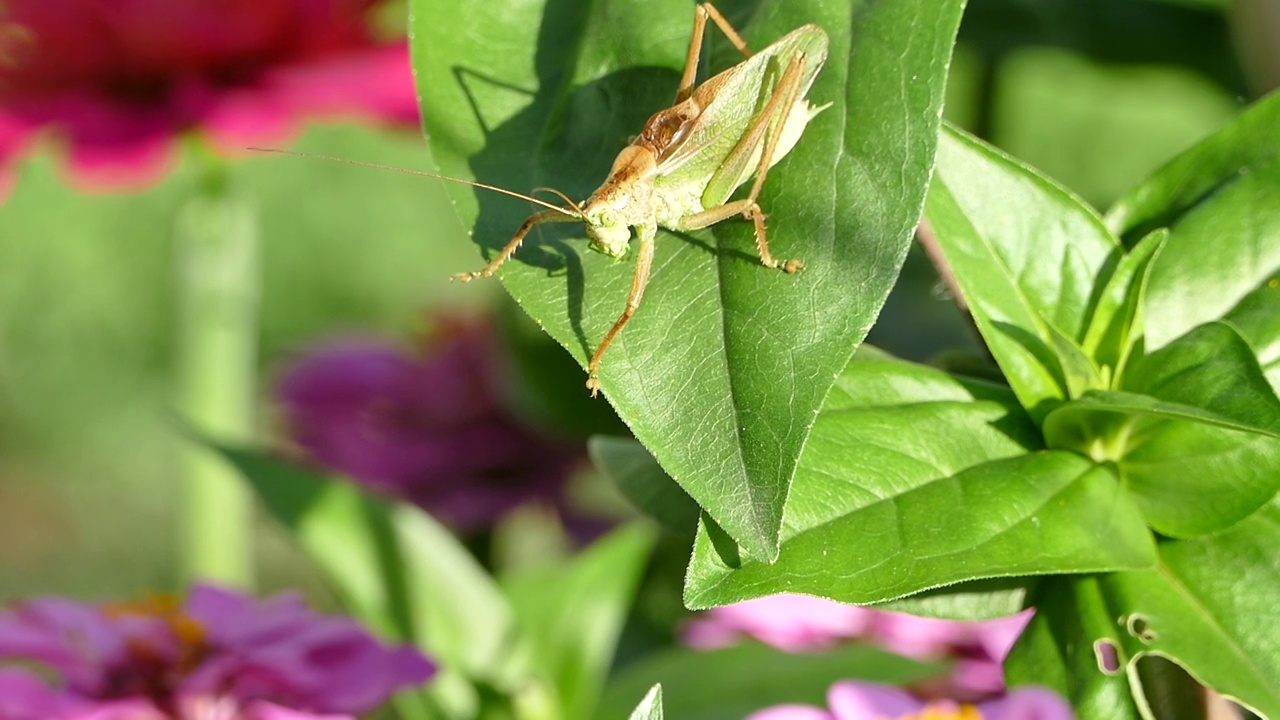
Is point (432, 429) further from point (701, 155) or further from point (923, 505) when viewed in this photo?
point (923, 505)

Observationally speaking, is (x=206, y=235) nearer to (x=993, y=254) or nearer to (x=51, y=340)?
(x=993, y=254)

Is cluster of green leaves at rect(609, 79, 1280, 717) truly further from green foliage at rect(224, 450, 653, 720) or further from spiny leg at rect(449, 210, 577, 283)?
green foliage at rect(224, 450, 653, 720)

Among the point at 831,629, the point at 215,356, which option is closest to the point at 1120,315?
the point at 831,629

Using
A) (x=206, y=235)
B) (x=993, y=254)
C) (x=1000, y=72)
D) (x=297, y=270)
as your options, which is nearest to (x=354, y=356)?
(x=206, y=235)

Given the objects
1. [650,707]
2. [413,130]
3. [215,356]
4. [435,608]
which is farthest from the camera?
[413,130]

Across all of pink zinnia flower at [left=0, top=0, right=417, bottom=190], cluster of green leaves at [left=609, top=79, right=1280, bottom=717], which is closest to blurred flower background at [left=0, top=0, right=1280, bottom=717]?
pink zinnia flower at [left=0, top=0, right=417, bottom=190]

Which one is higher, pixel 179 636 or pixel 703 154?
pixel 703 154

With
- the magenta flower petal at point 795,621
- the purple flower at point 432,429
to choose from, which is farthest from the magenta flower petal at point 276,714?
the purple flower at point 432,429
